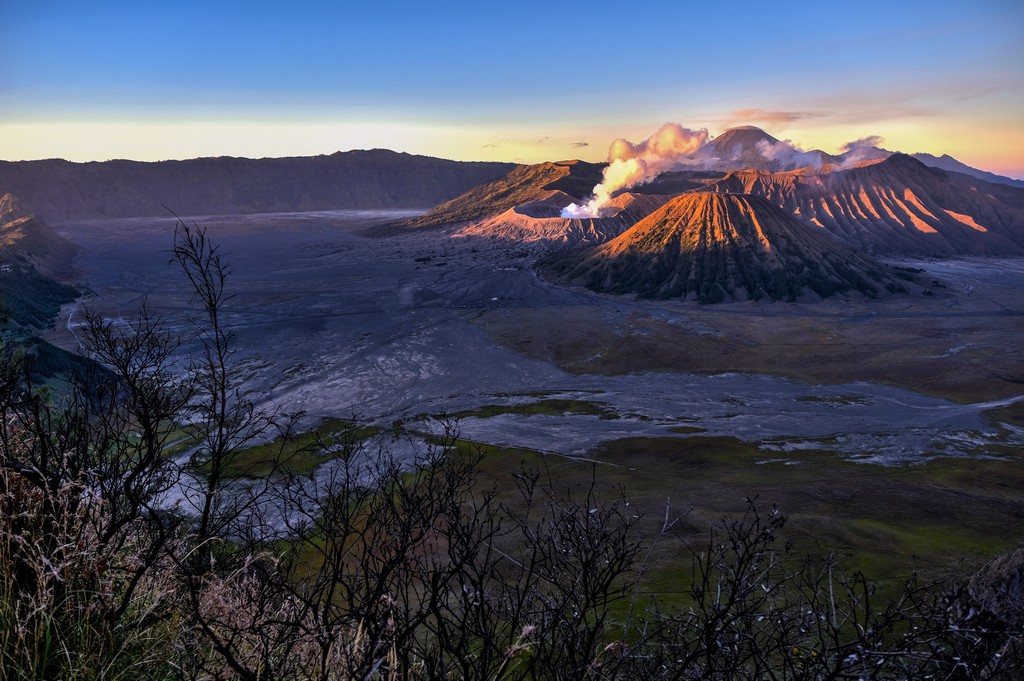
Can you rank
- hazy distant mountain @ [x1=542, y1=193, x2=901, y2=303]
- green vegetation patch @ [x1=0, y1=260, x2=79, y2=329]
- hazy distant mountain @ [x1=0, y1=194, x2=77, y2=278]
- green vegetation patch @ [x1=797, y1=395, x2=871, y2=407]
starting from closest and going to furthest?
green vegetation patch @ [x1=797, y1=395, x2=871, y2=407] → green vegetation patch @ [x1=0, y1=260, x2=79, y2=329] → hazy distant mountain @ [x1=542, y1=193, x2=901, y2=303] → hazy distant mountain @ [x1=0, y1=194, x2=77, y2=278]

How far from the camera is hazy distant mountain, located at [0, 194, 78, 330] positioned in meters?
41.9

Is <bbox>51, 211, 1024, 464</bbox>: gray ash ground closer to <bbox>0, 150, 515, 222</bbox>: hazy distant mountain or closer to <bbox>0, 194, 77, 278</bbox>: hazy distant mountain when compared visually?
<bbox>0, 194, 77, 278</bbox>: hazy distant mountain

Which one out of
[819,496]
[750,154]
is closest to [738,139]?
[750,154]

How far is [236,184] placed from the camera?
168625 millimetres

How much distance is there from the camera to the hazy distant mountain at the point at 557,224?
75.4m

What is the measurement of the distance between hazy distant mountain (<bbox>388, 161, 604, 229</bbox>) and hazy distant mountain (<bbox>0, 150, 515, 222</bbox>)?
67.2 metres

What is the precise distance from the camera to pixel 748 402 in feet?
99.1

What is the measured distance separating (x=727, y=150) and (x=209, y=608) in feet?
468

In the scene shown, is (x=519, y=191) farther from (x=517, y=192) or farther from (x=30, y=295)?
(x=30, y=295)

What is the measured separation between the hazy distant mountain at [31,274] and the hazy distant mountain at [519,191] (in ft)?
133

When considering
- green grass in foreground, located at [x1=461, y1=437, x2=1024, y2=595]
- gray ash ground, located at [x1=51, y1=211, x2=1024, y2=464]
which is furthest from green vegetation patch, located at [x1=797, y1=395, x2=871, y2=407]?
green grass in foreground, located at [x1=461, y1=437, x2=1024, y2=595]

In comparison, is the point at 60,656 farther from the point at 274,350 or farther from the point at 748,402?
the point at 274,350

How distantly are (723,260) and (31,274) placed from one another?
51.5m

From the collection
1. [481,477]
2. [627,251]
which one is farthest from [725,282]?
[481,477]
